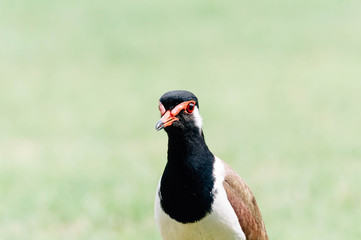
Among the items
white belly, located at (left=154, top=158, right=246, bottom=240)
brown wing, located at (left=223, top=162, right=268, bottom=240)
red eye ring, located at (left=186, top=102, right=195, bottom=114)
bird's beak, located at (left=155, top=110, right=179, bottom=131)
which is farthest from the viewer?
brown wing, located at (left=223, top=162, right=268, bottom=240)

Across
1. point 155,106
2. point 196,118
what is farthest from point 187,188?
point 155,106

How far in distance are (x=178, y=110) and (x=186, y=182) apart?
1.34 feet

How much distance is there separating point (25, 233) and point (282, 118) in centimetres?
450

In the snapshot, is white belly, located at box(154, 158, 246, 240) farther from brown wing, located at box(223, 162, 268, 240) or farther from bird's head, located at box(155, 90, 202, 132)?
bird's head, located at box(155, 90, 202, 132)

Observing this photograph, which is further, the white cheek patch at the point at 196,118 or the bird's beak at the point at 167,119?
the white cheek patch at the point at 196,118

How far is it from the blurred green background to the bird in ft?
6.92

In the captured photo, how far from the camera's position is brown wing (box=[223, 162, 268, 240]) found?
4301mm

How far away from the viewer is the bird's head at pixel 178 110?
13.1 ft

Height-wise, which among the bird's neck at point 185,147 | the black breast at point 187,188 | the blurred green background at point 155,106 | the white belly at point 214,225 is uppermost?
the blurred green background at point 155,106

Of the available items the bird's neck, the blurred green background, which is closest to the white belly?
the bird's neck

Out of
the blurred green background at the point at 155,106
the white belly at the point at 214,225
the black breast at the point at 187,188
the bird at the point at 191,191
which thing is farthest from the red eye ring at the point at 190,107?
the blurred green background at the point at 155,106

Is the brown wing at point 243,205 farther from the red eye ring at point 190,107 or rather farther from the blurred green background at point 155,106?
the blurred green background at point 155,106

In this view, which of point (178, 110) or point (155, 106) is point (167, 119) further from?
point (155, 106)

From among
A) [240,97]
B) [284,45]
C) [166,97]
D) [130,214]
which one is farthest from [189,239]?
[284,45]
